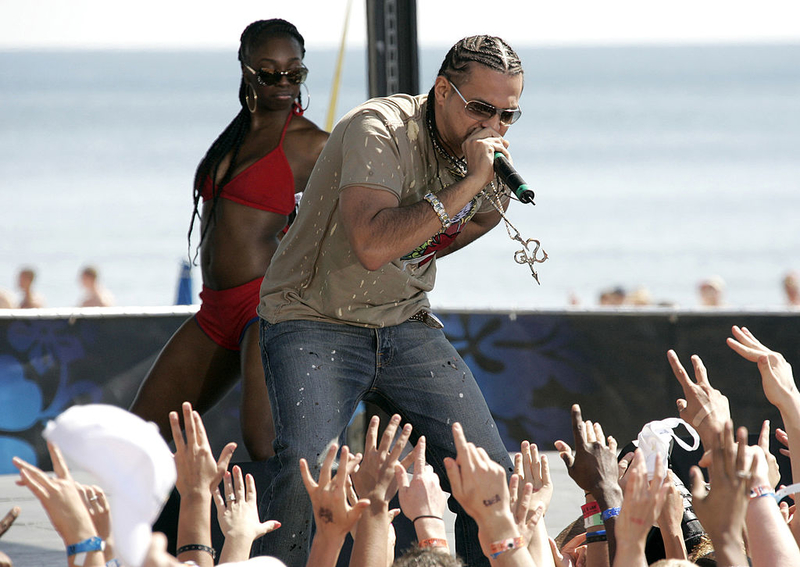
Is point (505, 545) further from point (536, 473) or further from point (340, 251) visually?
point (340, 251)

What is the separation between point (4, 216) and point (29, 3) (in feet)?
46.6

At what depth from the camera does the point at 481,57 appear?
2.47m

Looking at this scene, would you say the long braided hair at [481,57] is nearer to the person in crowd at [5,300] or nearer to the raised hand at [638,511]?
the raised hand at [638,511]

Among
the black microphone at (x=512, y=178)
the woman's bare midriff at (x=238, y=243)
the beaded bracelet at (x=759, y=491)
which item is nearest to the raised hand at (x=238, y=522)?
the black microphone at (x=512, y=178)

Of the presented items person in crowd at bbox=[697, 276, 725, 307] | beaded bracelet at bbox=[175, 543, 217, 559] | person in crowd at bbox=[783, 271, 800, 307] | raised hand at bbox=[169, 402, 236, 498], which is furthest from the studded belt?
person in crowd at bbox=[783, 271, 800, 307]

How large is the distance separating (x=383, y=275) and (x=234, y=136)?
3.92ft

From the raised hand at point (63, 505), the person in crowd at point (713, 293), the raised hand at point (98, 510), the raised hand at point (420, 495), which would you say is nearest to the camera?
the raised hand at point (63, 505)

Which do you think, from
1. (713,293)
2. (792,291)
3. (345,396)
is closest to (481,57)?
(345,396)

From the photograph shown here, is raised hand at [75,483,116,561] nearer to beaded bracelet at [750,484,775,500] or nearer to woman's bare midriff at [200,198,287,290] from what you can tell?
beaded bracelet at [750,484,775,500]

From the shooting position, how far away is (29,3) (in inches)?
1997

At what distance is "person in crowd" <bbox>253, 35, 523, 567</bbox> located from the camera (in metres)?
2.38

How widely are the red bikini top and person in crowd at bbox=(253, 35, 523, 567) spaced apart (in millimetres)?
842

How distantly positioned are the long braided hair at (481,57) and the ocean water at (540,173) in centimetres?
2885

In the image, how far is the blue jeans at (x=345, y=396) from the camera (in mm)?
2391
